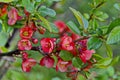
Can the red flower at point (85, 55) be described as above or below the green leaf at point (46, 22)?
below

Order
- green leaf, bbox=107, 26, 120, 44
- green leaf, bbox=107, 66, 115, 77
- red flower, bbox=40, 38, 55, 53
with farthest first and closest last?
green leaf, bbox=107, 66, 115, 77, red flower, bbox=40, 38, 55, 53, green leaf, bbox=107, 26, 120, 44

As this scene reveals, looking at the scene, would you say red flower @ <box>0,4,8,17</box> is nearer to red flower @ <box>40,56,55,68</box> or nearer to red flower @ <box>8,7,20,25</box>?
red flower @ <box>8,7,20,25</box>

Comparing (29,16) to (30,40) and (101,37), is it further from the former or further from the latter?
(101,37)

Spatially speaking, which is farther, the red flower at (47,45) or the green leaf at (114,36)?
the red flower at (47,45)

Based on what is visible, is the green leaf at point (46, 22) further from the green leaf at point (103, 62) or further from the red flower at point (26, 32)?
the green leaf at point (103, 62)

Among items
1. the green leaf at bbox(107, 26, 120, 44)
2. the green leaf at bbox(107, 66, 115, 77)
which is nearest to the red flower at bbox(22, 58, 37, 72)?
the green leaf at bbox(107, 26, 120, 44)

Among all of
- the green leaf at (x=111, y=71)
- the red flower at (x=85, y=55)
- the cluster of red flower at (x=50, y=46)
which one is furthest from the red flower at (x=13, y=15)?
the green leaf at (x=111, y=71)

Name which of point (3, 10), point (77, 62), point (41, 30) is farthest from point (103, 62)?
point (3, 10)

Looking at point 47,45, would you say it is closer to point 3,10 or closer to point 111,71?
point 3,10

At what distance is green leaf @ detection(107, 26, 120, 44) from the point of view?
2.63ft

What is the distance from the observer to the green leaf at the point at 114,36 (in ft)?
2.63

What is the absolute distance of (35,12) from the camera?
0.89 m

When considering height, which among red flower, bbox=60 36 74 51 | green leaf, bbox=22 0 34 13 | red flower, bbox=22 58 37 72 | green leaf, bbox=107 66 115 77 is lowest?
green leaf, bbox=107 66 115 77

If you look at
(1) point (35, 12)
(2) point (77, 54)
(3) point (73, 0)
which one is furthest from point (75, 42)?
(3) point (73, 0)
